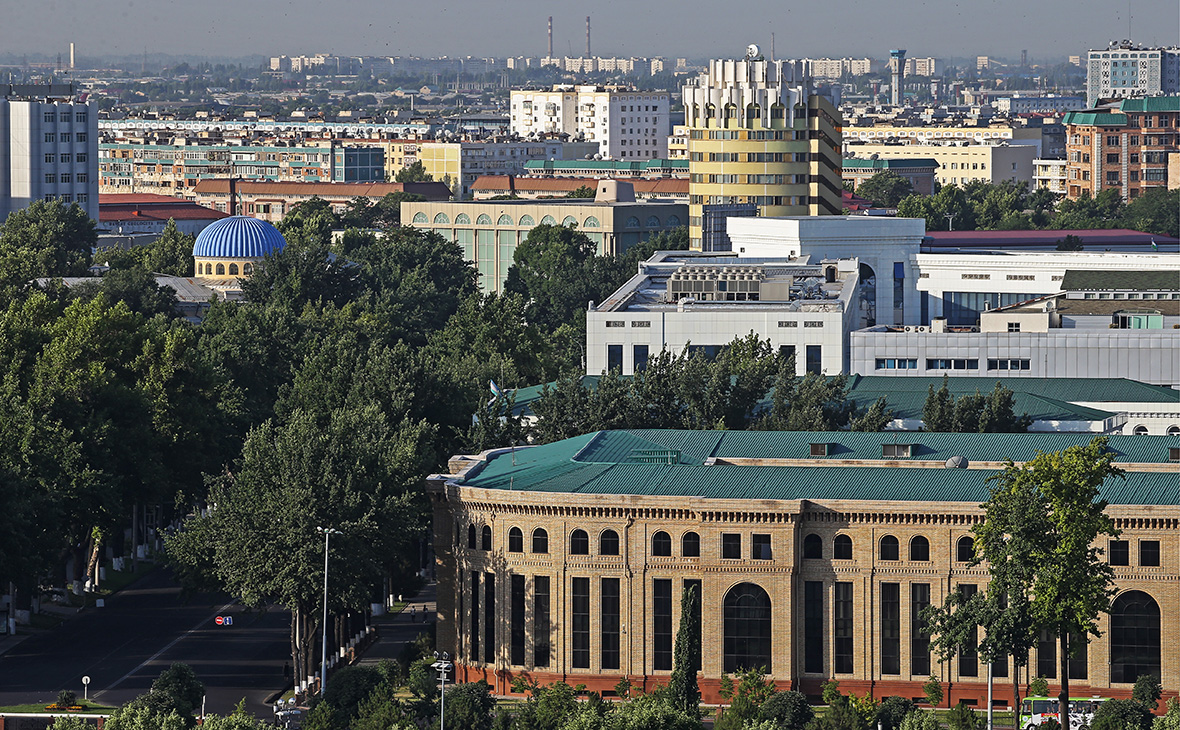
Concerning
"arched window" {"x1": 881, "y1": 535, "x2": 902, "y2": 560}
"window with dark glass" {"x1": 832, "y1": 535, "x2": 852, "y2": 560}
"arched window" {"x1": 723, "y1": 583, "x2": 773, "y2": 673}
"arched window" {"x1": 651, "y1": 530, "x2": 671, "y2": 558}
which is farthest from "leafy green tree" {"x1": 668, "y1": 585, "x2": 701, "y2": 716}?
"arched window" {"x1": 881, "y1": 535, "x2": 902, "y2": 560}

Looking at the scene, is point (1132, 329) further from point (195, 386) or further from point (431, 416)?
point (195, 386)

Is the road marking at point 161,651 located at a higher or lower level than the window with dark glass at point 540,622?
lower

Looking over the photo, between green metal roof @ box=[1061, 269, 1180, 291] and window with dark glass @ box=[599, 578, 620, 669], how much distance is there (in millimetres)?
76696

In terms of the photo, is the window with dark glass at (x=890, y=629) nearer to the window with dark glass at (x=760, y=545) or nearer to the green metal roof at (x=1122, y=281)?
the window with dark glass at (x=760, y=545)

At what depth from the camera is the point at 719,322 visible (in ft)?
479

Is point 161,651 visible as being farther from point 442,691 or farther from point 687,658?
point 687,658

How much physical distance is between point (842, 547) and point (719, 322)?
49.6m

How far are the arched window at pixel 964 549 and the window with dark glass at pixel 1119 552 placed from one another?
18.9 ft

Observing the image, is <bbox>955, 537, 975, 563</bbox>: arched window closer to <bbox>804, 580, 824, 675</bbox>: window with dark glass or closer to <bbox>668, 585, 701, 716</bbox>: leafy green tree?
<bbox>804, 580, 824, 675</bbox>: window with dark glass

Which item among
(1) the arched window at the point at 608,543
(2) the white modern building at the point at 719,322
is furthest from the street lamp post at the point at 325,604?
(2) the white modern building at the point at 719,322

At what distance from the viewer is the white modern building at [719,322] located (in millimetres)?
144500

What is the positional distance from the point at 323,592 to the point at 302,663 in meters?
4.47

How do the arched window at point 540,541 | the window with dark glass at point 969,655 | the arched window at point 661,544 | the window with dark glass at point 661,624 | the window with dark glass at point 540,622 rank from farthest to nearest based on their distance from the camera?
the window with dark glass at point 540,622, the arched window at point 540,541, the window with dark glass at point 661,624, the arched window at point 661,544, the window with dark glass at point 969,655

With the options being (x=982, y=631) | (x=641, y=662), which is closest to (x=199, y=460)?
(x=641, y=662)
